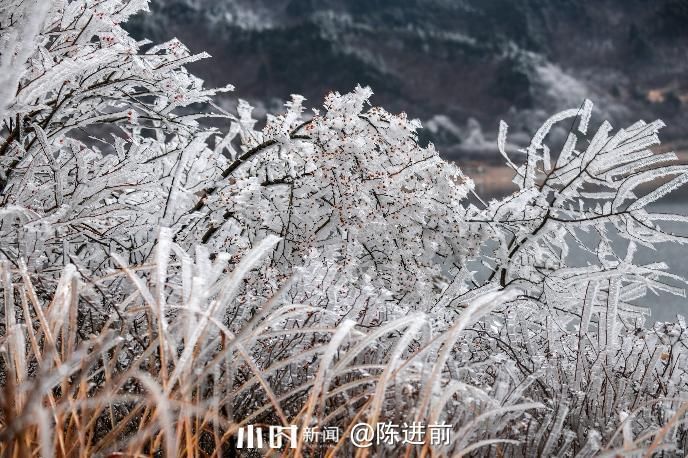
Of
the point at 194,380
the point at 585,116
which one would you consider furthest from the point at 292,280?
the point at 585,116

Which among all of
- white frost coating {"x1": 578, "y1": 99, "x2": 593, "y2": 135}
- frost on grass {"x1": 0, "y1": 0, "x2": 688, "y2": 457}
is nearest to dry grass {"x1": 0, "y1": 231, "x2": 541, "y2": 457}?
frost on grass {"x1": 0, "y1": 0, "x2": 688, "y2": 457}

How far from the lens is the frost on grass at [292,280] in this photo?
1.82 meters

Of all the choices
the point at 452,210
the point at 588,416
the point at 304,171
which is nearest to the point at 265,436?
the point at 588,416

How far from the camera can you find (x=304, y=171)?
494cm

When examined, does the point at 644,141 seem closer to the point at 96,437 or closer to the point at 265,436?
the point at 265,436

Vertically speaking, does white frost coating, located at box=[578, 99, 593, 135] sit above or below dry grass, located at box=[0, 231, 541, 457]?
above

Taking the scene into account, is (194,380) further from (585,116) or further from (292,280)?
(585,116)

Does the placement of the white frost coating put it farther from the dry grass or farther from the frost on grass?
the dry grass

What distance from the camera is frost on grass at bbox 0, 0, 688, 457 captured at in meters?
1.82

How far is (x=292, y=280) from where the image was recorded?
198cm

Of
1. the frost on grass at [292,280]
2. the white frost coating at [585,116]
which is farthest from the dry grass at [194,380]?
the white frost coating at [585,116]

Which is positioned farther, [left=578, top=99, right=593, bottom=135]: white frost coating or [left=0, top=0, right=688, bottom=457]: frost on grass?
[left=578, top=99, right=593, bottom=135]: white frost coating

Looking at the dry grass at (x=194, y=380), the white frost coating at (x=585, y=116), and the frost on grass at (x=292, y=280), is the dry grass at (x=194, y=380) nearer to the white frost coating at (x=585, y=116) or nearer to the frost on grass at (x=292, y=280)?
the frost on grass at (x=292, y=280)

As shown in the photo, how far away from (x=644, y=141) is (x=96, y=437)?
370 cm
